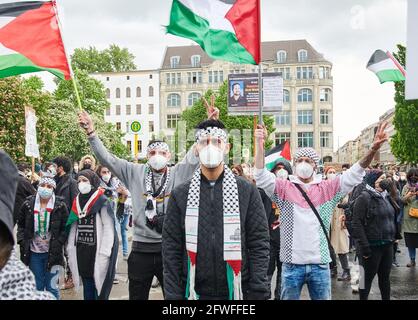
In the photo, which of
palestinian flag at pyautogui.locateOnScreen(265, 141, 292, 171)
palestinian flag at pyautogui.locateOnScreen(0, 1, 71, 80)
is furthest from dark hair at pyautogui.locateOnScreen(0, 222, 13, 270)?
palestinian flag at pyautogui.locateOnScreen(265, 141, 292, 171)

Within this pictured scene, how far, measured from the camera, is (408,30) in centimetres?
476

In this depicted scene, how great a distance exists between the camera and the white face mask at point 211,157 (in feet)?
12.7

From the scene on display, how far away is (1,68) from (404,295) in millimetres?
6644

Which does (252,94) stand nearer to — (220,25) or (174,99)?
(220,25)

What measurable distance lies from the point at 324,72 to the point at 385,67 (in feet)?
278

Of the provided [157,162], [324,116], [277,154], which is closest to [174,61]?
[324,116]

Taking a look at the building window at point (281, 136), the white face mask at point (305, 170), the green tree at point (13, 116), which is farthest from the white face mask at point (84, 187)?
the building window at point (281, 136)

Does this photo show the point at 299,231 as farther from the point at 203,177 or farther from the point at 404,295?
the point at 404,295

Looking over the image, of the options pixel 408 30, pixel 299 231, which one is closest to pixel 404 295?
pixel 299 231

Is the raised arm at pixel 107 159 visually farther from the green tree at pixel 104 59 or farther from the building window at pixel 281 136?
the building window at pixel 281 136

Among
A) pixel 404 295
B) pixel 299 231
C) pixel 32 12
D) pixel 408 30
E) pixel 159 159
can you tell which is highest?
pixel 32 12

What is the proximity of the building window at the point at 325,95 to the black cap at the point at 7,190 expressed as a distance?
90896 mm

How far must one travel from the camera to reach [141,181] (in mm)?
5312
